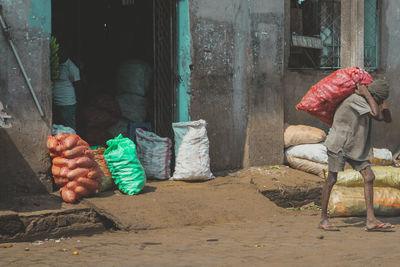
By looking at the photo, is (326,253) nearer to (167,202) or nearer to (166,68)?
(167,202)

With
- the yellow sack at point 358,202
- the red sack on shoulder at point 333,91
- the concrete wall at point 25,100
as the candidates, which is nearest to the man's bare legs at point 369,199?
the red sack on shoulder at point 333,91

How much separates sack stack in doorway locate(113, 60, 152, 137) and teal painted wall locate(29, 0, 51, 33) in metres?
3.08

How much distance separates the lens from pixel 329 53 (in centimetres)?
950

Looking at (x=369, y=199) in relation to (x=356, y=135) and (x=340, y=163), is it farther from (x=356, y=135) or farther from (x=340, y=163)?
(x=356, y=135)

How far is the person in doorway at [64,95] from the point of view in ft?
26.1

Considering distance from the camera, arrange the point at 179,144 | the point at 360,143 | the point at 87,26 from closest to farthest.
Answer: the point at 360,143 → the point at 179,144 → the point at 87,26

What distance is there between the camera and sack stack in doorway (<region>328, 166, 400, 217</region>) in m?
6.17

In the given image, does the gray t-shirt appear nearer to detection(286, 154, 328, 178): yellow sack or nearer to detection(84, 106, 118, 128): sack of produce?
detection(286, 154, 328, 178): yellow sack

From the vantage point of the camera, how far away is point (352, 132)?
5.35 meters

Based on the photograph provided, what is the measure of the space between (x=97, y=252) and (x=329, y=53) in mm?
6380

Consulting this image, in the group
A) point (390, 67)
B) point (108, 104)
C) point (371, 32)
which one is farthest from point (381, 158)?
point (108, 104)

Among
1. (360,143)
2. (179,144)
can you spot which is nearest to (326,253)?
(360,143)

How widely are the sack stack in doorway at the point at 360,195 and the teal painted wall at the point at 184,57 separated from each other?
7.59ft

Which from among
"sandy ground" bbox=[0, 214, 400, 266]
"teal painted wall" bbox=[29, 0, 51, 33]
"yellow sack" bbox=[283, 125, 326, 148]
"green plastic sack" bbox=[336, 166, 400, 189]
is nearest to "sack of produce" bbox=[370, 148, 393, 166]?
"yellow sack" bbox=[283, 125, 326, 148]
